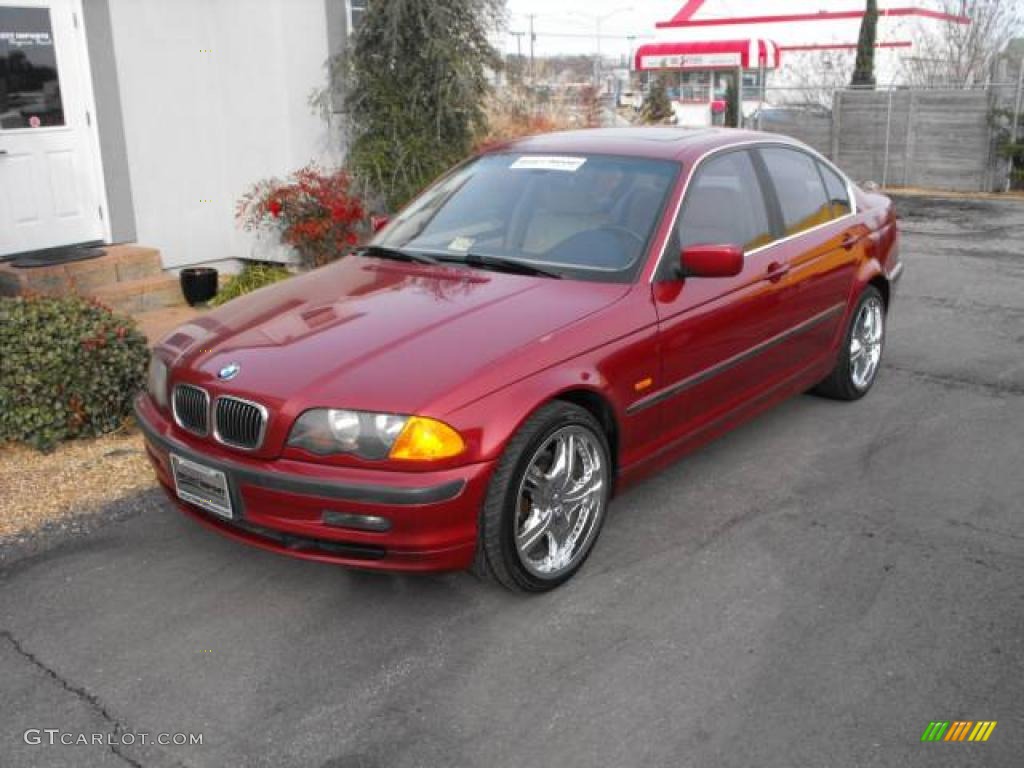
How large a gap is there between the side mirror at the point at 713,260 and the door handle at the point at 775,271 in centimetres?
73

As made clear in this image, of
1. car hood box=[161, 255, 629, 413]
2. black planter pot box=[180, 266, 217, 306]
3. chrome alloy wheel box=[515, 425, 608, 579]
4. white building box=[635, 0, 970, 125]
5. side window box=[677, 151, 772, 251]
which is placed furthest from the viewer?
white building box=[635, 0, 970, 125]

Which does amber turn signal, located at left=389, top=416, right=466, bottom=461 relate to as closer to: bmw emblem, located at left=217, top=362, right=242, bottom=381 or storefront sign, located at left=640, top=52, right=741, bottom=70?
bmw emblem, located at left=217, top=362, right=242, bottom=381

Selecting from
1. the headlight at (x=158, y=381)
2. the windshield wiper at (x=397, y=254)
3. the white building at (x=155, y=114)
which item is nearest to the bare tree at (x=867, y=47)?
the white building at (x=155, y=114)

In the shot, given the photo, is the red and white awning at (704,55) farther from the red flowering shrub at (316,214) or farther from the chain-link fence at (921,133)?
the red flowering shrub at (316,214)

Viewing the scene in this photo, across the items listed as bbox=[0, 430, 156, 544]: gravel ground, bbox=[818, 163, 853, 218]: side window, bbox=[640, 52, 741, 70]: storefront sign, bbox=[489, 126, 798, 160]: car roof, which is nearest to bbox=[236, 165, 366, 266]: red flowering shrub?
bbox=[0, 430, 156, 544]: gravel ground

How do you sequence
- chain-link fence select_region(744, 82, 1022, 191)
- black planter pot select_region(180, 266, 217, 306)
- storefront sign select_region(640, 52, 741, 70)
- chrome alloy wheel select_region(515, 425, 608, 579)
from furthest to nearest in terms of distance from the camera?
storefront sign select_region(640, 52, 741, 70) → chain-link fence select_region(744, 82, 1022, 191) → black planter pot select_region(180, 266, 217, 306) → chrome alloy wheel select_region(515, 425, 608, 579)

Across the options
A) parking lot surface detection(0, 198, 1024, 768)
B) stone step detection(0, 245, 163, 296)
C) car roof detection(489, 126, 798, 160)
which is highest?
car roof detection(489, 126, 798, 160)

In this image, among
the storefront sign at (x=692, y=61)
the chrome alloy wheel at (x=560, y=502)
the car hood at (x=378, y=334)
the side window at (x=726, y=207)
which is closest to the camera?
the car hood at (x=378, y=334)

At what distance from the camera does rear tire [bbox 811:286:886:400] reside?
5.97 m

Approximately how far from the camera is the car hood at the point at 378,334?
351 centimetres

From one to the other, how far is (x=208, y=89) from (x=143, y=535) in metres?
6.09

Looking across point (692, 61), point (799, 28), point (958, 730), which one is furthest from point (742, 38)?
point (958, 730)

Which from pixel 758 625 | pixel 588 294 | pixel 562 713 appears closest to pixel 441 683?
pixel 562 713

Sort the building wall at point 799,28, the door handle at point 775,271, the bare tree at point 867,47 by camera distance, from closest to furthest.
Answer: the door handle at point 775,271, the bare tree at point 867,47, the building wall at point 799,28
